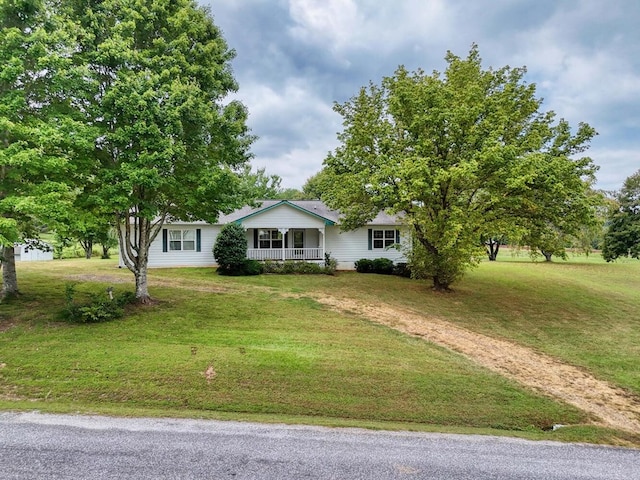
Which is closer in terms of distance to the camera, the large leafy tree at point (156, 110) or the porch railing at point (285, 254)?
the large leafy tree at point (156, 110)

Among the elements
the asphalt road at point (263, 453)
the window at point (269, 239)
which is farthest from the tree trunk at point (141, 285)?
the window at point (269, 239)

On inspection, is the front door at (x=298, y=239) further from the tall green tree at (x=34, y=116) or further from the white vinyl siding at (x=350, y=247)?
the tall green tree at (x=34, y=116)

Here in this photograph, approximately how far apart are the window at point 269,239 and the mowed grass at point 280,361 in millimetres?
7143

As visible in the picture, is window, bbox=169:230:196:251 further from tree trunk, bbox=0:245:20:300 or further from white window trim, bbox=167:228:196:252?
tree trunk, bbox=0:245:20:300

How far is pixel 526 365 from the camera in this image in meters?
9.09

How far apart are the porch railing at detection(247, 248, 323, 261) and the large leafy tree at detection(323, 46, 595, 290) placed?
16.2 ft

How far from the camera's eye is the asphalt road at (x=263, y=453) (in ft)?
13.4

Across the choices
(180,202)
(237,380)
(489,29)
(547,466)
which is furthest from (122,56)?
(489,29)

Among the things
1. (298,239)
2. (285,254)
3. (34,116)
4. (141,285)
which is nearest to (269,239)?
(285,254)

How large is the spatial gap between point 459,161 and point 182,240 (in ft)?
52.8

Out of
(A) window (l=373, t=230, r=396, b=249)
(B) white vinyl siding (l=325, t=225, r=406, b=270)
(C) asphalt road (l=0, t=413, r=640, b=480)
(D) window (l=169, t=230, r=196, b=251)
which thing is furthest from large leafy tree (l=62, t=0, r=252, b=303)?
(A) window (l=373, t=230, r=396, b=249)

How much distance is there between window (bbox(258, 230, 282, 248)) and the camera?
Answer: 22.0 m

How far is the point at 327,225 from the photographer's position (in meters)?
21.5

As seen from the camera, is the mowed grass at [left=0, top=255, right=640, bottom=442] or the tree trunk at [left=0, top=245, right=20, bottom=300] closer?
the mowed grass at [left=0, top=255, right=640, bottom=442]
